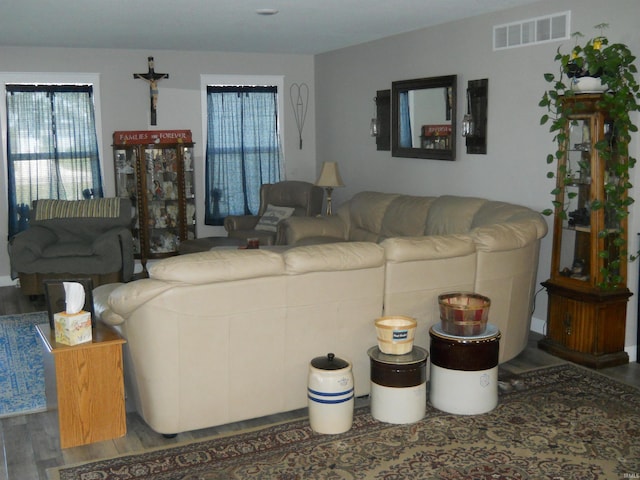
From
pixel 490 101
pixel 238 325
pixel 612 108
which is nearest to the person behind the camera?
pixel 238 325

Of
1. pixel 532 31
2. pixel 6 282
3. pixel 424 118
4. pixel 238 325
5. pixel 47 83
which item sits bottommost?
pixel 6 282

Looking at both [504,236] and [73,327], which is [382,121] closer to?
[504,236]

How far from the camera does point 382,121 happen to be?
7.39 metres

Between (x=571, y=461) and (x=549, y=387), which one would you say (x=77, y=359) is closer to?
(x=571, y=461)

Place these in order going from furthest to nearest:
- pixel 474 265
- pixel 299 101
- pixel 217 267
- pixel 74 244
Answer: pixel 299 101 < pixel 74 244 < pixel 474 265 < pixel 217 267

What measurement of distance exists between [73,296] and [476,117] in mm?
3716

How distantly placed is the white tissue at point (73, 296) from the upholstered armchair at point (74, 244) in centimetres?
311

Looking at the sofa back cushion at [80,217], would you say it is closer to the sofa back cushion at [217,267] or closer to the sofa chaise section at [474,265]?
the sofa chaise section at [474,265]

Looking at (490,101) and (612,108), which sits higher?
(490,101)

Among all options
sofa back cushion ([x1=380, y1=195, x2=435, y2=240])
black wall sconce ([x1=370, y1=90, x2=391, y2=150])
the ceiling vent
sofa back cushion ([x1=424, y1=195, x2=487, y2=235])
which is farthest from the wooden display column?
black wall sconce ([x1=370, y1=90, x2=391, y2=150])

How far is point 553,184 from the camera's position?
5328 mm

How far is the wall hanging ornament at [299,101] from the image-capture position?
28.8 feet

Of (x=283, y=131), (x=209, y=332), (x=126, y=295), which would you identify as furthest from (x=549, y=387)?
(x=283, y=131)

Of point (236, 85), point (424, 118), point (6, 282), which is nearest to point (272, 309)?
point (424, 118)
